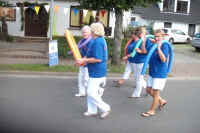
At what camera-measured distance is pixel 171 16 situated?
2964 cm

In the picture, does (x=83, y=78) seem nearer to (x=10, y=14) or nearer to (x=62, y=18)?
(x=62, y=18)

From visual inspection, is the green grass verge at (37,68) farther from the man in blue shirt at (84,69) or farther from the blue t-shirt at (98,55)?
the blue t-shirt at (98,55)

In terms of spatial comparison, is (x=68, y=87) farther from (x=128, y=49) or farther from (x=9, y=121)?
(x=9, y=121)

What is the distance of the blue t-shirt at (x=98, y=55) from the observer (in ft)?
15.2

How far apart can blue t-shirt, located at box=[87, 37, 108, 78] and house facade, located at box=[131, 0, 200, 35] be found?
2441 centimetres

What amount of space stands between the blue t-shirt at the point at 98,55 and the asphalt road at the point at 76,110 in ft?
3.06

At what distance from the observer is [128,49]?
6.45 meters

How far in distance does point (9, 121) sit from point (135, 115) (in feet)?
8.18

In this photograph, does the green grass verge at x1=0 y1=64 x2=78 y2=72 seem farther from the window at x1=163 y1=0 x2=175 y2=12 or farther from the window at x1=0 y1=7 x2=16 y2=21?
the window at x1=163 y1=0 x2=175 y2=12

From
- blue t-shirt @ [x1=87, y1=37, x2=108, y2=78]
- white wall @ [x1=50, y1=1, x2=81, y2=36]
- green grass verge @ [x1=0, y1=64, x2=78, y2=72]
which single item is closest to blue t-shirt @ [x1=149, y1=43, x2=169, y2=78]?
blue t-shirt @ [x1=87, y1=37, x2=108, y2=78]

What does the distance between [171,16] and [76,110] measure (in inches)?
1043

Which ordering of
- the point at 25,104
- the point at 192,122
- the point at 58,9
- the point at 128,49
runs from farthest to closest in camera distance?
the point at 58,9, the point at 128,49, the point at 25,104, the point at 192,122

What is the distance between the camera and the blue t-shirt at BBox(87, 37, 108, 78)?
183 inches

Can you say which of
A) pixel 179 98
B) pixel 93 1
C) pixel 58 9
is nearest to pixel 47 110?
pixel 179 98
